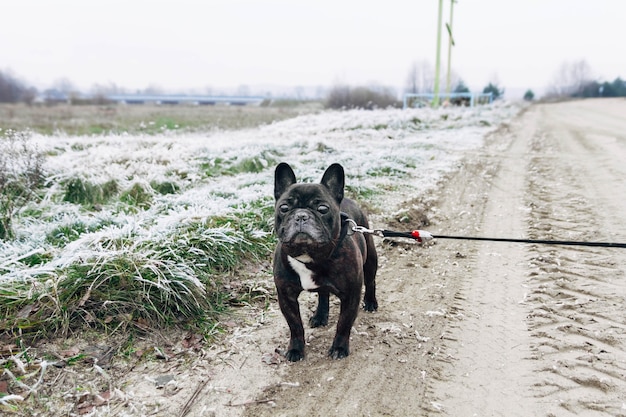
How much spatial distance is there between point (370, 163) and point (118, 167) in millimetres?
4915

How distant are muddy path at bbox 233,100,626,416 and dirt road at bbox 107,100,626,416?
0.03 feet

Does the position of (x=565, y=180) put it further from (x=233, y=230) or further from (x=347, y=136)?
(x=347, y=136)

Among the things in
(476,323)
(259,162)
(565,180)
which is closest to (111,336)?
(476,323)

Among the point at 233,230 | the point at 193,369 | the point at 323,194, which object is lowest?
the point at 193,369

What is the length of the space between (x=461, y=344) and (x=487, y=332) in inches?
12.1

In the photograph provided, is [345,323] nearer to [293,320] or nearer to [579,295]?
[293,320]

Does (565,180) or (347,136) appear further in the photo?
(347,136)

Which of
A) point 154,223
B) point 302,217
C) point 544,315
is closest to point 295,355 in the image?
point 302,217

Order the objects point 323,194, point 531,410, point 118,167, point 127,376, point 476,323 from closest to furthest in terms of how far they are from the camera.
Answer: point 531,410, point 323,194, point 127,376, point 476,323, point 118,167

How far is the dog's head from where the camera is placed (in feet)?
9.09

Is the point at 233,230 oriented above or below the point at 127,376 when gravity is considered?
above

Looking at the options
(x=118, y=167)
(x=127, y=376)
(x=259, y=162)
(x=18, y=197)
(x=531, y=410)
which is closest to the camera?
(x=531, y=410)

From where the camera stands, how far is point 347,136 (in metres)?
15.3

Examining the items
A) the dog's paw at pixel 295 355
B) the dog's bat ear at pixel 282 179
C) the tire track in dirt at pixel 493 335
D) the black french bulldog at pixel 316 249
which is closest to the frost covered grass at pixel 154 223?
the dog's paw at pixel 295 355
